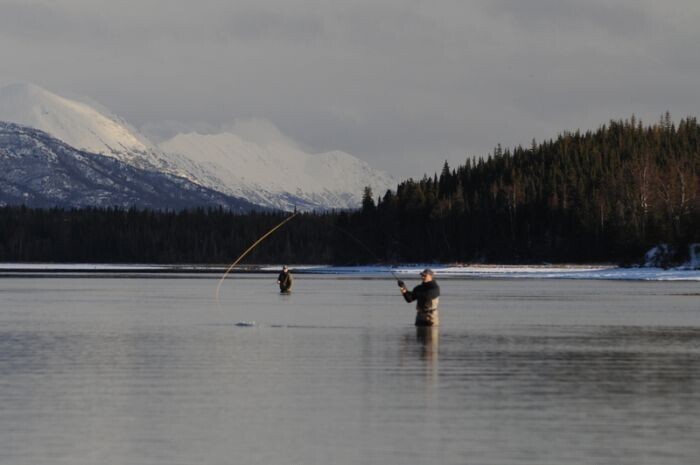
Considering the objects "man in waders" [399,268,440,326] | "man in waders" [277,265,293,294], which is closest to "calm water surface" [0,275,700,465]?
"man in waders" [399,268,440,326]

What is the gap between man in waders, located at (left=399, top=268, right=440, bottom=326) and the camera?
44.8 metres

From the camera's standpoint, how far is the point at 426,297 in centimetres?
4562

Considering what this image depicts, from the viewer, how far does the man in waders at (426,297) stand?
4475 cm

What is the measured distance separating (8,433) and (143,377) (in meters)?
8.37

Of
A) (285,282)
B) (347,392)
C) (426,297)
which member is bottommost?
(347,392)

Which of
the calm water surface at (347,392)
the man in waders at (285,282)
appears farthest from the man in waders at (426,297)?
the man in waders at (285,282)

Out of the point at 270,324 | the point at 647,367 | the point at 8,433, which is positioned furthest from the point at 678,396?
the point at 270,324

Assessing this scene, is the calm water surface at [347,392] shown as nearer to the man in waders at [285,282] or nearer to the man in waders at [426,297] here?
the man in waders at [426,297]

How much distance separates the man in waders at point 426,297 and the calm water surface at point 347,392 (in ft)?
2.28

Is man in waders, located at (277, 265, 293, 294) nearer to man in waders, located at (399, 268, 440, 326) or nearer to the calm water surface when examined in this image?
the calm water surface

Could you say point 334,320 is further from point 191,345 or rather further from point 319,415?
point 319,415

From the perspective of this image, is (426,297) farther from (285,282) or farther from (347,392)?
(285,282)

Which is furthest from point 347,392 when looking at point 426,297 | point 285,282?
point 285,282

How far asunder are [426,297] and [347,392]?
18244 mm
